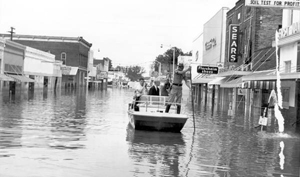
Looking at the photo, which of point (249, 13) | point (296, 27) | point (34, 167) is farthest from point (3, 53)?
point (34, 167)

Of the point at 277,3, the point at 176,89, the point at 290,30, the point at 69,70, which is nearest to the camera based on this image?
the point at 277,3

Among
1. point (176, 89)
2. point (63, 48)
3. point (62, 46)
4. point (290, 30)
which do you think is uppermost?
point (62, 46)

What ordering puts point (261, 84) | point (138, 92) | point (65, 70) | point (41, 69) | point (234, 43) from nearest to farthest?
point (138, 92) < point (261, 84) < point (234, 43) < point (41, 69) < point (65, 70)

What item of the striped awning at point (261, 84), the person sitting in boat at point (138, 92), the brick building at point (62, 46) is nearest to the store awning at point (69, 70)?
the brick building at point (62, 46)

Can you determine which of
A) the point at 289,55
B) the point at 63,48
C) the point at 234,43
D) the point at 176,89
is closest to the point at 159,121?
the point at 176,89

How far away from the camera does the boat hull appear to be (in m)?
14.3

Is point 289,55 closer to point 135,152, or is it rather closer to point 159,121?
point 159,121

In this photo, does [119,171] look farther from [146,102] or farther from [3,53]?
[3,53]

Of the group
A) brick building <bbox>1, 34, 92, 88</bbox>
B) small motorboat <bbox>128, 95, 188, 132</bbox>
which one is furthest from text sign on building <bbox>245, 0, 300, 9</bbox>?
brick building <bbox>1, 34, 92, 88</bbox>

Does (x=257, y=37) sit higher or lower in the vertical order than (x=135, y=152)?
higher

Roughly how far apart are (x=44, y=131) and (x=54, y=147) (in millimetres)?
3317

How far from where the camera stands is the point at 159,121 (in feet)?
47.4

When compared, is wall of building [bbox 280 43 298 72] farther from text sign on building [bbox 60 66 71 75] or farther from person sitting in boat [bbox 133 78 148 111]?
text sign on building [bbox 60 66 71 75]

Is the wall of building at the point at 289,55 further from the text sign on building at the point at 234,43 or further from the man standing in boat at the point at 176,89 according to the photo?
the text sign on building at the point at 234,43
